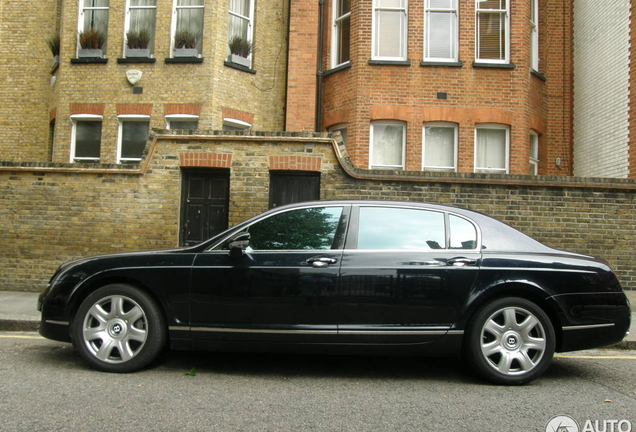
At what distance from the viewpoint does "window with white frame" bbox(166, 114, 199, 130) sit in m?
12.7

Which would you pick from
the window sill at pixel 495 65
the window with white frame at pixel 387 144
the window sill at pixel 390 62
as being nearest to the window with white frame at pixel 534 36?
the window sill at pixel 495 65

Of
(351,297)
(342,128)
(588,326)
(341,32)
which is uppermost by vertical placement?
(341,32)

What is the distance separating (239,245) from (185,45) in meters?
9.45

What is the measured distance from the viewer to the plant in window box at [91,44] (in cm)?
1303

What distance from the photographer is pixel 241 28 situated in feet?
44.8

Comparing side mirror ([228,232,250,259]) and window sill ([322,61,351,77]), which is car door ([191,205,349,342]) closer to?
side mirror ([228,232,250,259])

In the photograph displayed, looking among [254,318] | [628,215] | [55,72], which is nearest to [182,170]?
[254,318]

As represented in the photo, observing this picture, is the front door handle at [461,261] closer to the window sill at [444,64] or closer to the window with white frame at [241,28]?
the window sill at [444,64]

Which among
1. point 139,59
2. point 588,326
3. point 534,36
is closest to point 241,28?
point 139,59

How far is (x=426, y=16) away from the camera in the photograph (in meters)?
12.8

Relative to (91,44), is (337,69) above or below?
below

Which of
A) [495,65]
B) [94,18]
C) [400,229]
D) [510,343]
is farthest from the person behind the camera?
[94,18]

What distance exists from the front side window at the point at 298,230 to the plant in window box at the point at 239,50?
9095mm

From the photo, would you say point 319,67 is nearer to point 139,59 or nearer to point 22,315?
point 139,59
